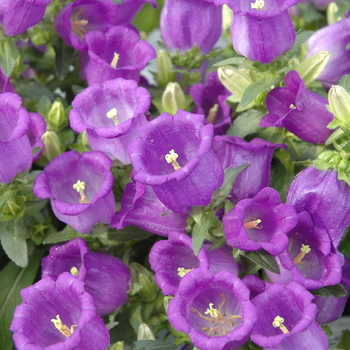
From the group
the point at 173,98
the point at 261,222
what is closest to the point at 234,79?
the point at 173,98

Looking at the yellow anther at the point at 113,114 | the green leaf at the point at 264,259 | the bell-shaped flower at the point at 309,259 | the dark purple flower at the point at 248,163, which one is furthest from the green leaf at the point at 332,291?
the yellow anther at the point at 113,114

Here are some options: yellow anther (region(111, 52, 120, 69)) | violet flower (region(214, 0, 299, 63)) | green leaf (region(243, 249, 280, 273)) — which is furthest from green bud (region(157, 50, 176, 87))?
green leaf (region(243, 249, 280, 273))

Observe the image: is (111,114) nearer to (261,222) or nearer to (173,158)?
(173,158)

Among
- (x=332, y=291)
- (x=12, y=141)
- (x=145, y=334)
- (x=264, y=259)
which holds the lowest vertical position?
(x=145, y=334)

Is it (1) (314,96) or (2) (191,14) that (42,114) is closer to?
(2) (191,14)

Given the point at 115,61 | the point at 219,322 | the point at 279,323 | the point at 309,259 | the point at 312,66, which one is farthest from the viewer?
the point at 115,61

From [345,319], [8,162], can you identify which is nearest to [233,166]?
[8,162]
